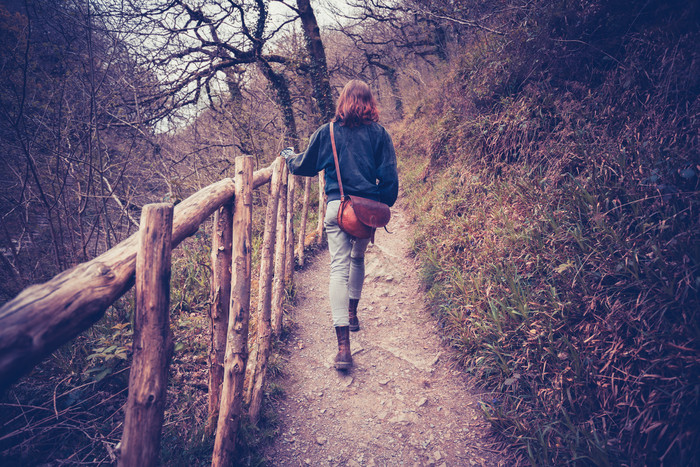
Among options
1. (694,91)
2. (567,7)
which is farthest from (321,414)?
(567,7)

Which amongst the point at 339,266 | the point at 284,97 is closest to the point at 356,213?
the point at 339,266

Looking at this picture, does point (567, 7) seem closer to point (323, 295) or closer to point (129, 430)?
point (323, 295)

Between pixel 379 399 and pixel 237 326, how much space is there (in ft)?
4.60

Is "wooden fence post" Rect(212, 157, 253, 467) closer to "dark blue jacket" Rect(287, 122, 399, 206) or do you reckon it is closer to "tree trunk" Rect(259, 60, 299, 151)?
"dark blue jacket" Rect(287, 122, 399, 206)

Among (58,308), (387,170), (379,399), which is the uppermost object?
(387,170)

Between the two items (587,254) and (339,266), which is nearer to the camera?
(587,254)

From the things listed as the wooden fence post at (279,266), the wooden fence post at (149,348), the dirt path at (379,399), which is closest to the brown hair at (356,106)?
the wooden fence post at (279,266)

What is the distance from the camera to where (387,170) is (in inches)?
107

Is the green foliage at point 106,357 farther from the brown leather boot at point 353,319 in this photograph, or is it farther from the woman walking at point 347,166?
the brown leather boot at point 353,319

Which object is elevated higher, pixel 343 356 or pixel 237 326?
pixel 237 326

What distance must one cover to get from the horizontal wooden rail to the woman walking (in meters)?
1.65

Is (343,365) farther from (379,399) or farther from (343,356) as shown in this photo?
(379,399)

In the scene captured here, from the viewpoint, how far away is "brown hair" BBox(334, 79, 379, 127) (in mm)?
2539

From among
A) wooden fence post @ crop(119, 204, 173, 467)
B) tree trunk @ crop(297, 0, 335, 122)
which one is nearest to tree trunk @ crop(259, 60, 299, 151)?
tree trunk @ crop(297, 0, 335, 122)
